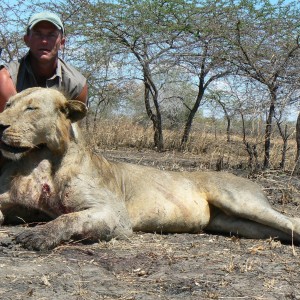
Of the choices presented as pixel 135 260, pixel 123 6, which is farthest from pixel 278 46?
pixel 135 260

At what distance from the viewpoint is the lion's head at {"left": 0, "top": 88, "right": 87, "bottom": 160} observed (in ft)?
14.3

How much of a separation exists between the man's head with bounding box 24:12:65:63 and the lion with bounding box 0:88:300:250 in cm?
69

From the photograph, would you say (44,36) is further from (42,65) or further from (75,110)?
(75,110)

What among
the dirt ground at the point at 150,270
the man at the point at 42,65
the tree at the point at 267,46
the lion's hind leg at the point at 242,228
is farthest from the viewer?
the tree at the point at 267,46

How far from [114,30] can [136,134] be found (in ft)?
10.1

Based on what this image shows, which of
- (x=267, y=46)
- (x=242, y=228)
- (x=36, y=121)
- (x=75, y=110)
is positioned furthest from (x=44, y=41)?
(x=267, y=46)

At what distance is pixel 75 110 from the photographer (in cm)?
466

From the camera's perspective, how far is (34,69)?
17.7 ft

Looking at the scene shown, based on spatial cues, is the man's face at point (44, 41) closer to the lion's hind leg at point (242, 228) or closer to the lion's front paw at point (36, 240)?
the lion's front paw at point (36, 240)

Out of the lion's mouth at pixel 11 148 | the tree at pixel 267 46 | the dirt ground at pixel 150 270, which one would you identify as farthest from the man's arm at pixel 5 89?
the tree at pixel 267 46

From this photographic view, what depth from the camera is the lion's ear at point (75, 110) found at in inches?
181

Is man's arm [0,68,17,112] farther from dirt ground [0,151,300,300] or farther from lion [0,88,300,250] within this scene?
dirt ground [0,151,300,300]

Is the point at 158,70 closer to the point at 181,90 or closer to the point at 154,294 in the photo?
the point at 181,90

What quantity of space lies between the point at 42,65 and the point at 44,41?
0.21m
